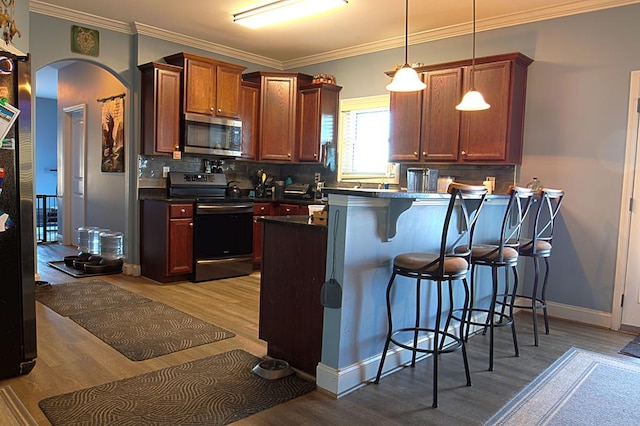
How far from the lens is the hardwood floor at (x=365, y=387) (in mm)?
2350

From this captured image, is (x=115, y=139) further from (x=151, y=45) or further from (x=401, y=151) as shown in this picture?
(x=401, y=151)

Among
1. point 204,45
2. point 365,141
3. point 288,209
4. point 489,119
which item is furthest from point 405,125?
point 204,45

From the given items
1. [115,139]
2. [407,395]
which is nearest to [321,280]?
[407,395]

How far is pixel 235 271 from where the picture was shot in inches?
215

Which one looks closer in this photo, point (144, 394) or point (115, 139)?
point (144, 394)

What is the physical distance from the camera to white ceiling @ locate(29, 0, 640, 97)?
14.0 feet

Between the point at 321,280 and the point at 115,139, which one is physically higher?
the point at 115,139

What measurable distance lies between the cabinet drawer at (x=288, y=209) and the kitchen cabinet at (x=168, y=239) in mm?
1215

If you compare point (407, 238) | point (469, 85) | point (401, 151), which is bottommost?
point (407, 238)

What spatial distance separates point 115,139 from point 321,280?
433 centimetres

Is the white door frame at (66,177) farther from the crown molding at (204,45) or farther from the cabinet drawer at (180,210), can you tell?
the cabinet drawer at (180,210)

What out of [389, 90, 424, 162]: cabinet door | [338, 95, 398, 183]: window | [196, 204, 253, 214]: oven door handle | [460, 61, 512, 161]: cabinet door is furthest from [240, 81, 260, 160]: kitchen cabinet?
[460, 61, 512, 161]: cabinet door

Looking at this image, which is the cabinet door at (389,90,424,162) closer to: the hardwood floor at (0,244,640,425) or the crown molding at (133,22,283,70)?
the hardwood floor at (0,244,640,425)

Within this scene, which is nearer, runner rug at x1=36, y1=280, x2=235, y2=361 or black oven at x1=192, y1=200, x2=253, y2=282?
runner rug at x1=36, y1=280, x2=235, y2=361
